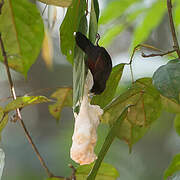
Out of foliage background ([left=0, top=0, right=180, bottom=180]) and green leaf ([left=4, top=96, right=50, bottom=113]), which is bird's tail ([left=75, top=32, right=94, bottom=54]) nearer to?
green leaf ([left=4, top=96, right=50, bottom=113])

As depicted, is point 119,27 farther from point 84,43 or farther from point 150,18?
point 84,43

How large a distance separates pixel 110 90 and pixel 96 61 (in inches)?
6.4

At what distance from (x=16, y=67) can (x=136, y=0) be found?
0.55 m

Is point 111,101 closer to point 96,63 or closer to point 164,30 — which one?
point 96,63

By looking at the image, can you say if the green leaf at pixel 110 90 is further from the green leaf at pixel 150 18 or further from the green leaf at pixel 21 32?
the green leaf at pixel 150 18

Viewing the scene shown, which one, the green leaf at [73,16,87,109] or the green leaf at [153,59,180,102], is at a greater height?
the green leaf at [73,16,87,109]

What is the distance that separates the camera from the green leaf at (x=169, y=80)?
540 millimetres

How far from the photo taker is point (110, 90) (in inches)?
25.7

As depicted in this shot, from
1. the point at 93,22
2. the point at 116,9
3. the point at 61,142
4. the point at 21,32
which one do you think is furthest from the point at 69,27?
the point at 61,142

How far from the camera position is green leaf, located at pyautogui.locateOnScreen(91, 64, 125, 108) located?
63cm

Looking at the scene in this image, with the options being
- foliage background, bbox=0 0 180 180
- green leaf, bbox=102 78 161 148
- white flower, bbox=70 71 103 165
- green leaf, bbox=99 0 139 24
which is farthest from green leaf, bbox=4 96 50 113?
foliage background, bbox=0 0 180 180

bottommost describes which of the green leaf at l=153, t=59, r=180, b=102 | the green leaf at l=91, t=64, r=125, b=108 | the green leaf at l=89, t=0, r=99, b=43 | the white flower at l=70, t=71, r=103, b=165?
the green leaf at l=91, t=64, r=125, b=108

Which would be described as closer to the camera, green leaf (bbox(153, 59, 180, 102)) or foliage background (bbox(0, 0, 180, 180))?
green leaf (bbox(153, 59, 180, 102))

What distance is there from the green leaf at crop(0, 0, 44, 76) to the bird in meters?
0.29
